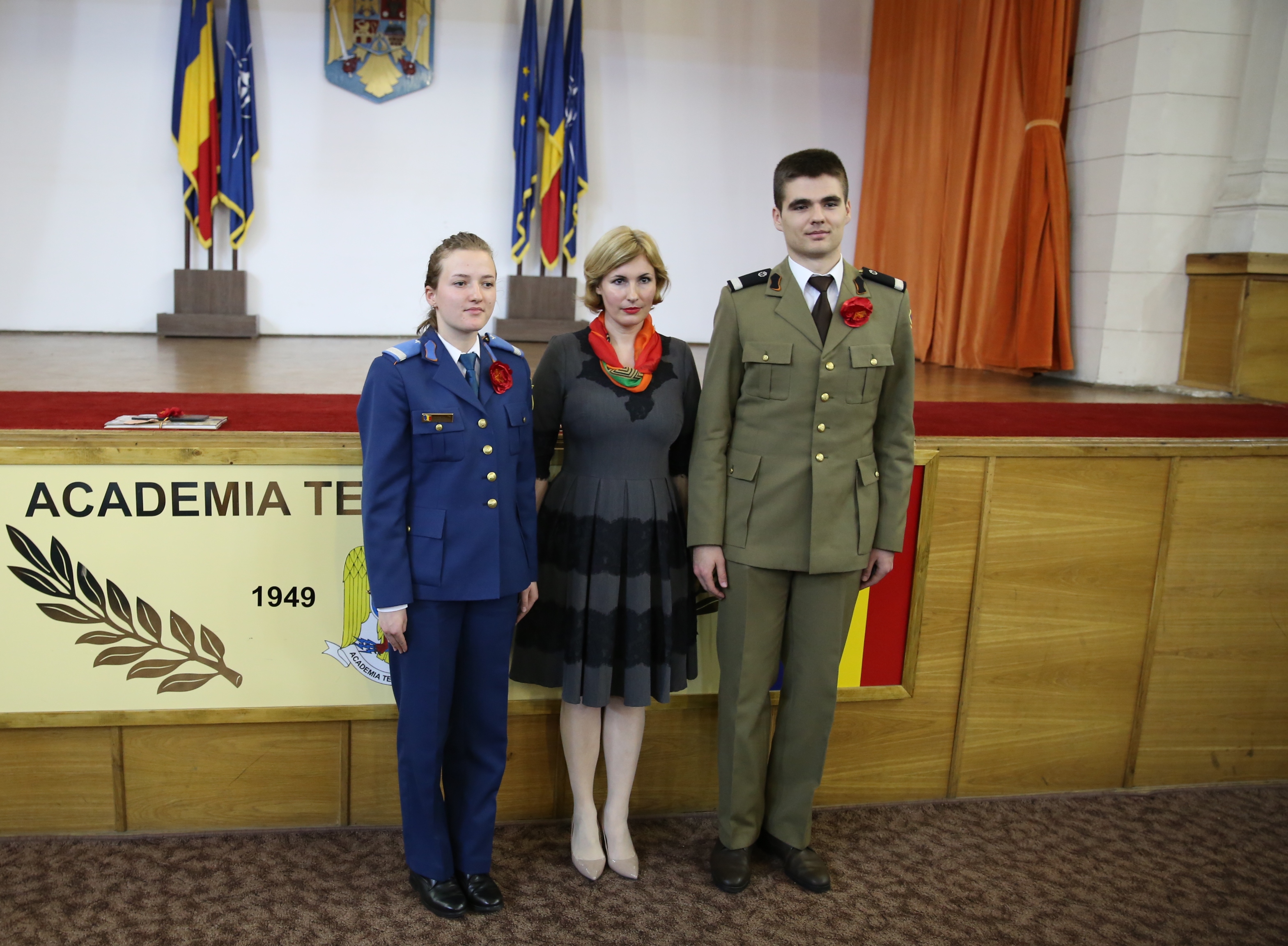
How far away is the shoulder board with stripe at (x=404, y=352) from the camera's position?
66.0 inches

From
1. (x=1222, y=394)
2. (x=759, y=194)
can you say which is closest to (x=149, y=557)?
(x=1222, y=394)

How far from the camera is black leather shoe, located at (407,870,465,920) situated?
1.84 m

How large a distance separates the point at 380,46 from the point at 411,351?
4299mm

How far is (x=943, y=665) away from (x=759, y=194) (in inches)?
162

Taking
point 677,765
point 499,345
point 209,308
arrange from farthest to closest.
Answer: point 209,308 → point 677,765 → point 499,345

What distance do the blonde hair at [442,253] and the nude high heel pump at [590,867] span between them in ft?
3.60

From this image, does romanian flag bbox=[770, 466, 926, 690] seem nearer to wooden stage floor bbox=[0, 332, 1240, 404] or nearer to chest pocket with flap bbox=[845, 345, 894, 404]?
chest pocket with flap bbox=[845, 345, 894, 404]

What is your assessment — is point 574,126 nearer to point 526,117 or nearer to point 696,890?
point 526,117

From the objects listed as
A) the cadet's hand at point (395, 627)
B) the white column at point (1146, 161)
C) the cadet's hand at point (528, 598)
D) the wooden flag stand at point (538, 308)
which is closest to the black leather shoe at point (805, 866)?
the cadet's hand at point (528, 598)

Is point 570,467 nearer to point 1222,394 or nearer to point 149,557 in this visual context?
point 149,557

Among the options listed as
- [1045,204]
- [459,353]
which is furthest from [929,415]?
[1045,204]

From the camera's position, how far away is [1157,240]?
137 inches

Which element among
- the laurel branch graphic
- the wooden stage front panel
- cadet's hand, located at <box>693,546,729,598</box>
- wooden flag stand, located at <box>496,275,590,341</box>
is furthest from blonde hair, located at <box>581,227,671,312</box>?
wooden flag stand, located at <box>496,275,590,341</box>

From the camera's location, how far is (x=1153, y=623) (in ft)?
8.05
